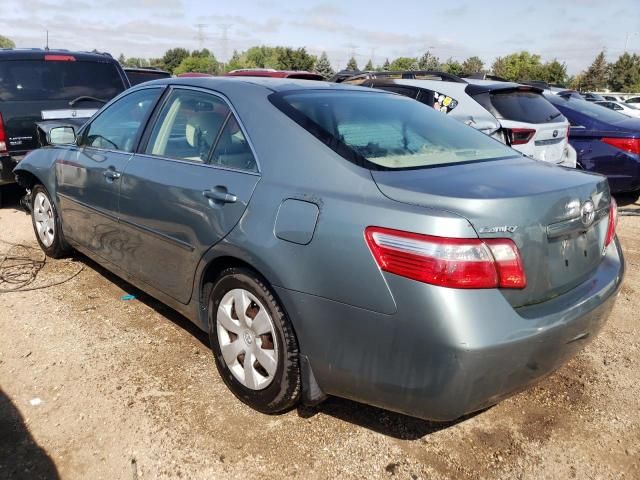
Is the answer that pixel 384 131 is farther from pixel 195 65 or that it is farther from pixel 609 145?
pixel 195 65

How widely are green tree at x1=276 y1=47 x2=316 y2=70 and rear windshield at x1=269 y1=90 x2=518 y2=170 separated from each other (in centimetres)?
7628

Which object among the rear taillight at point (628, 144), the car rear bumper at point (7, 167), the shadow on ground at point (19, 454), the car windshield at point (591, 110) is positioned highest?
the car windshield at point (591, 110)

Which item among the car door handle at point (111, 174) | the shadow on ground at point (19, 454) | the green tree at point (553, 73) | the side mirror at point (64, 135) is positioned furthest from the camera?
the green tree at point (553, 73)

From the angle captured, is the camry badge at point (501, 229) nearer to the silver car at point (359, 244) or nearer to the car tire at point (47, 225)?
the silver car at point (359, 244)

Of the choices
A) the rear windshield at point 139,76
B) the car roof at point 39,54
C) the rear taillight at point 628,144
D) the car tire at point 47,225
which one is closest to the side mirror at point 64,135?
the car tire at point 47,225

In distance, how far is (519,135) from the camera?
6.07 meters

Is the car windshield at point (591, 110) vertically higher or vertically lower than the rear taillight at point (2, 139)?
higher

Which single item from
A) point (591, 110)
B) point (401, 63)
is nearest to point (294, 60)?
point (401, 63)

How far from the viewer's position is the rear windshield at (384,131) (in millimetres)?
2518

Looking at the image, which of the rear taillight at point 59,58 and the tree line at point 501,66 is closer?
the rear taillight at point 59,58

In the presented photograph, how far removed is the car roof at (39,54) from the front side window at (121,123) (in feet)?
9.71

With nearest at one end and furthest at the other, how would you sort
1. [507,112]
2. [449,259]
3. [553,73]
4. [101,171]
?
[449,259] < [101,171] < [507,112] < [553,73]

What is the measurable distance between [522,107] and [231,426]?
5199 millimetres

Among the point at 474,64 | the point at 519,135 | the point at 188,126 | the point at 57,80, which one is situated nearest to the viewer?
the point at 188,126
